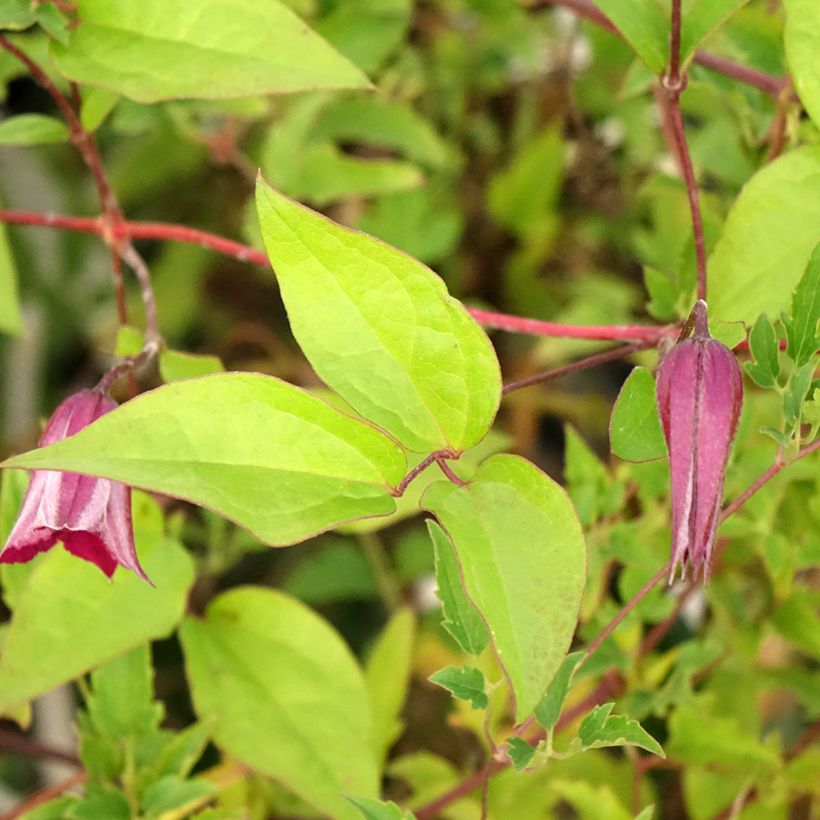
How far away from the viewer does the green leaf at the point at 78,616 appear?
2.07ft

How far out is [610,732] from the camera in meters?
0.50

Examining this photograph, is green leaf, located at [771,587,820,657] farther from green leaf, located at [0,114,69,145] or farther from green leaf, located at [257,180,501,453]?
green leaf, located at [0,114,69,145]

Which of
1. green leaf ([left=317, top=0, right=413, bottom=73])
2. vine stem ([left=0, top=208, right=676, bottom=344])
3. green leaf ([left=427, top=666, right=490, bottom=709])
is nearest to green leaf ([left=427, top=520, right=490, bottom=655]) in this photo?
green leaf ([left=427, top=666, right=490, bottom=709])

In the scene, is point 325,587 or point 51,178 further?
point 51,178

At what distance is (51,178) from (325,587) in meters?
0.68

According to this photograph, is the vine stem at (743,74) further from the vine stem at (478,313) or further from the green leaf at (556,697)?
the green leaf at (556,697)

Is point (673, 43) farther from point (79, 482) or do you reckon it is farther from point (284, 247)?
point (79, 482)

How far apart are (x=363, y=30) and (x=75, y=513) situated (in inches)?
24.0

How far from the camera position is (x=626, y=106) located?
1.16 metres

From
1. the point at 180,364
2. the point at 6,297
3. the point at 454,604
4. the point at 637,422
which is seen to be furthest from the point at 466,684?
the point at 6,297

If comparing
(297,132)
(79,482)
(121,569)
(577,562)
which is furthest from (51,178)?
(577,562)

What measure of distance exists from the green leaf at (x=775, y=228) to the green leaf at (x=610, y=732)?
209 millimetres

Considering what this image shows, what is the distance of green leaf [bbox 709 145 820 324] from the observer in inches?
22.1

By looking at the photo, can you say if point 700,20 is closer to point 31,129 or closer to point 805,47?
point 805,47
